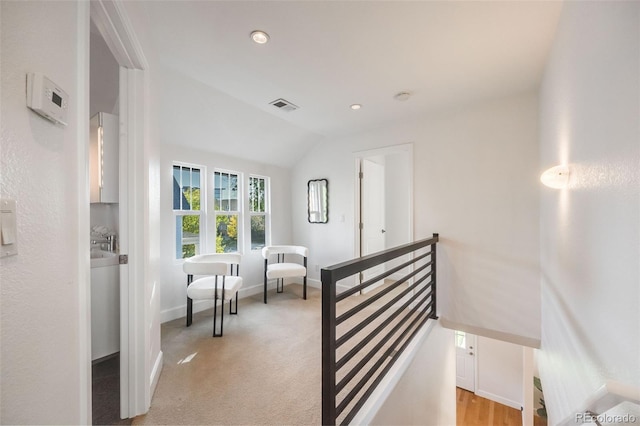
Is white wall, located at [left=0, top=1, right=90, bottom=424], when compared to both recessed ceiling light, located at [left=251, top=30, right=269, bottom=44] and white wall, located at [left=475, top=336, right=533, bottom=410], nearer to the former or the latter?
recessed ceiling light, located at [left=251, top=30, right=269, bottom=44]

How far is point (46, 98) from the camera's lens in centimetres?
70

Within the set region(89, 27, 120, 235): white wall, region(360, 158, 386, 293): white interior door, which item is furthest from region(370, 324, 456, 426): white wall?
region(89, 27, 120, 235): white wall

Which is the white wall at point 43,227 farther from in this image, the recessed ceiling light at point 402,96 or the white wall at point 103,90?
the recessed ceiling light at point 402,96

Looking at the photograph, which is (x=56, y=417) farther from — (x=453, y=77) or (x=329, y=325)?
(x=453, y=77)

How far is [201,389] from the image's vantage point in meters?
1.90

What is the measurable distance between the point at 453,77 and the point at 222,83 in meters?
2.18

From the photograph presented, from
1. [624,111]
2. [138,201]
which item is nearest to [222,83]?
[138,201]

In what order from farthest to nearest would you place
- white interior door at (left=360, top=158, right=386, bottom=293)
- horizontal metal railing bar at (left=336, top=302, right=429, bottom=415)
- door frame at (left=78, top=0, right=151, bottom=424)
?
white interior door at (left=360, top=158, right=386, bottom=293) < door frame at (left=78, top=0, right=151, bottom=424) < horizontal metal railing bar at (left=336, top=302, right=429, bottom=415)

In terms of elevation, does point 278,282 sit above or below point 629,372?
below

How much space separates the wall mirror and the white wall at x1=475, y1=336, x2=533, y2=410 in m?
3.97

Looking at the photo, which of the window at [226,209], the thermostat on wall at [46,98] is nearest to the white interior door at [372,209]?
the window at [226,209]

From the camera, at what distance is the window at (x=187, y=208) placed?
3361 mm

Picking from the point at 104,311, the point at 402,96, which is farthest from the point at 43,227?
the point at 402,96

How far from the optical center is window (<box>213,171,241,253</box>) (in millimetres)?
3807
